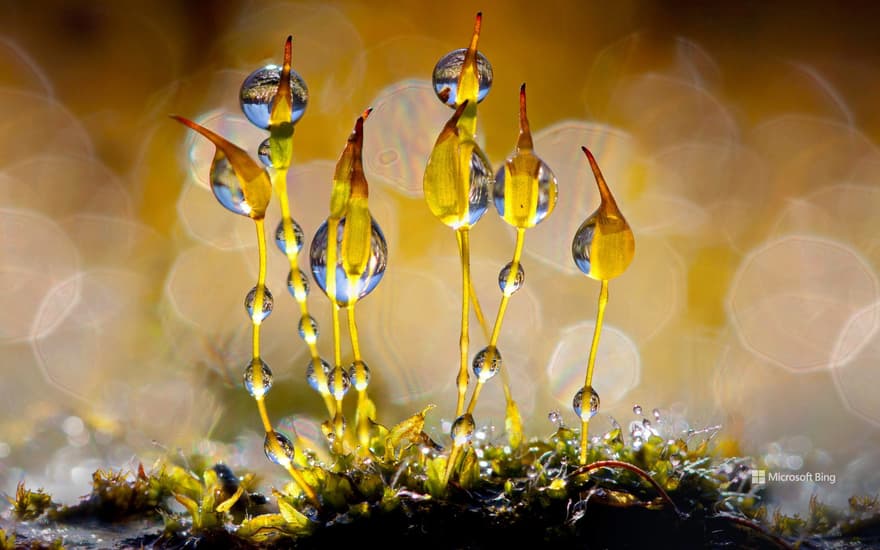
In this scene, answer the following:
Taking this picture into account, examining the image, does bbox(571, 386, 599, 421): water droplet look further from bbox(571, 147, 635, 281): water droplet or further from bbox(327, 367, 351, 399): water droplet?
bbox(327, 367, 351, 399): water droplet

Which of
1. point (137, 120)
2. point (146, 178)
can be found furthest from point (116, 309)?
point (137, 120)

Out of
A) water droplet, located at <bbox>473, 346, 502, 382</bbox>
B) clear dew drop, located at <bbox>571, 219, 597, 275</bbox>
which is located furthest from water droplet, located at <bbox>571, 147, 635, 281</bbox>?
water droplet, located at <bbox>473, 346, 502, 382</bbox>

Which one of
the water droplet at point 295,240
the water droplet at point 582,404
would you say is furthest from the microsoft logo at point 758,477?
the water droplet at point 295,240

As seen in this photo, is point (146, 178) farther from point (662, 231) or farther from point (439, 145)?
point (439, 145)

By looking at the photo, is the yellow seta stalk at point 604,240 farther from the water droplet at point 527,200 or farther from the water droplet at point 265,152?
the water droplet at point 265,152

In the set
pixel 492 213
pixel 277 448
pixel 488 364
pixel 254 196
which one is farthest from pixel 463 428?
pixel 492 213

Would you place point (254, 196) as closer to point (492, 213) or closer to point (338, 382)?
point (338, 382)
